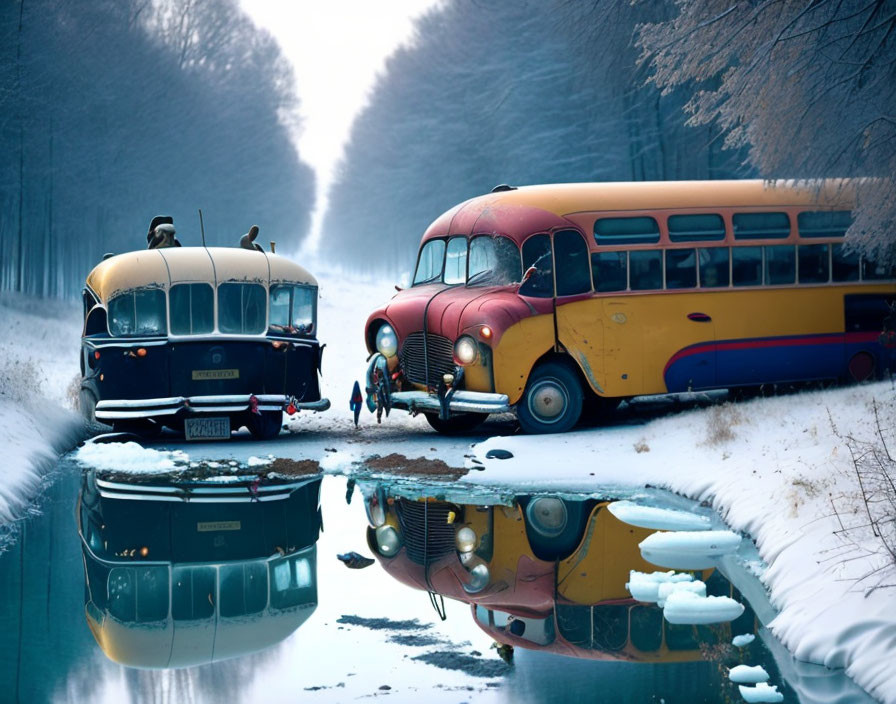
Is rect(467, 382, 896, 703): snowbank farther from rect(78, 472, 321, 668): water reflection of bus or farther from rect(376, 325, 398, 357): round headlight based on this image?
rect(78, 472, 321, 668): water reflection of bus

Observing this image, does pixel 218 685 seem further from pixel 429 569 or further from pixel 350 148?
pixel 350 148

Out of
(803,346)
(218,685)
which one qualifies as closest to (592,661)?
(218,685)

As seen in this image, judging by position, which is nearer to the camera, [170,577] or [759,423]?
[170,577]

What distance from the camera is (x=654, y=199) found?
15875 mm

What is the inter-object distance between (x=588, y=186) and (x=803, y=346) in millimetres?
3653

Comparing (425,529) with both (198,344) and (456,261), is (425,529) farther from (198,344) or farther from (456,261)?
(456,261)

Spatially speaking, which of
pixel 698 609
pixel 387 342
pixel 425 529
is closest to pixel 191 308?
pixel 387 342

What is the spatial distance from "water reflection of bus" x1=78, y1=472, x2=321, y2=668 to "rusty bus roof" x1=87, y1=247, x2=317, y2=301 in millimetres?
3929

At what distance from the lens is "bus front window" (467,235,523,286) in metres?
15.3

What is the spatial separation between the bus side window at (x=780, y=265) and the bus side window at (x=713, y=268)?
666 mm

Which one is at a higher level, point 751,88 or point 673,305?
point 751,88

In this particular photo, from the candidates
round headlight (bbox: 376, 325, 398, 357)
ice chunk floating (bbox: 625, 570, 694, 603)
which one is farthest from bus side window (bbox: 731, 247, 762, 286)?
ice chunk floating (bbox: 625, 570, 694, 603)

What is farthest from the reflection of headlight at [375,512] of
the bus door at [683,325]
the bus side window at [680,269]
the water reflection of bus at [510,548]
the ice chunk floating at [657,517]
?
the bus side window at [680,269]

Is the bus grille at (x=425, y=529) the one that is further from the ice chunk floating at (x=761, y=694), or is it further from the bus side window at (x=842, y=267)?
the bus side window at (x=842, y=267)
